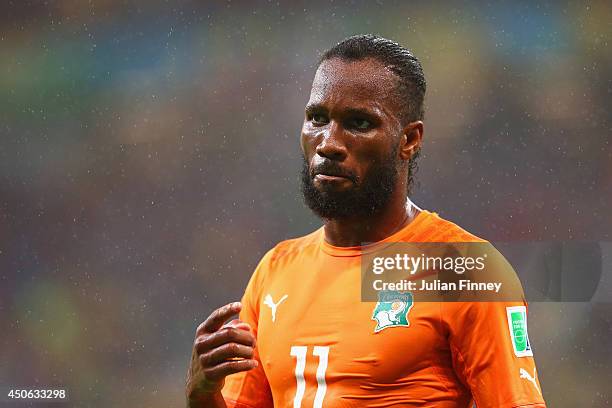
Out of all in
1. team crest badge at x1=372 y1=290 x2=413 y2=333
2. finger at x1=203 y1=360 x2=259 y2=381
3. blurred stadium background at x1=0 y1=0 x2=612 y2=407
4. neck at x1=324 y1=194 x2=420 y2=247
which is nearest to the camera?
finger at x1=203 y1=360 x2=259 y2=381

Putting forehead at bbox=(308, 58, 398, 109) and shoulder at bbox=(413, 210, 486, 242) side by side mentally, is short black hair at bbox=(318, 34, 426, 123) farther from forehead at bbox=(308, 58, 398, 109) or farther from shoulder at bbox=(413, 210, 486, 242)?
shoulder at bbox=(413, 210, 486, 242)

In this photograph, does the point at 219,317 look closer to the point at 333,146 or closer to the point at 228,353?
the point at 228,353

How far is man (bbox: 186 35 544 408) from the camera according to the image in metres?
1.28

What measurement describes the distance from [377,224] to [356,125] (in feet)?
0.57

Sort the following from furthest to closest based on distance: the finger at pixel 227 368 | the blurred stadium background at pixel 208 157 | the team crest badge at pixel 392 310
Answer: the blurred stadium background at pixel 208 157
the team crest badge at pixel 392 310
the finger at pixel 227 368

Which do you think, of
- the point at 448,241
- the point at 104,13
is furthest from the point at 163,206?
the point at 448,241

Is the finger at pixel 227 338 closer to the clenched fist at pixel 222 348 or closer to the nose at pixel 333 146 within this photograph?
the clenched fist at pixel 222 348

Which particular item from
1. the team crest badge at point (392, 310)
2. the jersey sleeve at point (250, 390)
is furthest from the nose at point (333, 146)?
the jersey sleeve at point (250, 390)

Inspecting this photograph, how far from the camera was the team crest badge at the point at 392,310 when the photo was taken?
52.7 inches

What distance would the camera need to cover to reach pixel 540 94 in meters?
2.94

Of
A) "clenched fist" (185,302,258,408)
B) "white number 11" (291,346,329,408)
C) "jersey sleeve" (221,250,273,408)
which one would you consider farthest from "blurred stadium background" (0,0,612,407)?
"clenched fist" (185,302,258,408)

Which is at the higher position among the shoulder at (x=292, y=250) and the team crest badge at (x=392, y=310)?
the shoulder at (x=292, y=250)

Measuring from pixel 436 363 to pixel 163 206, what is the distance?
1884 millimetres

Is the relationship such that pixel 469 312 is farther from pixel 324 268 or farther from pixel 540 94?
pixel 540 94
